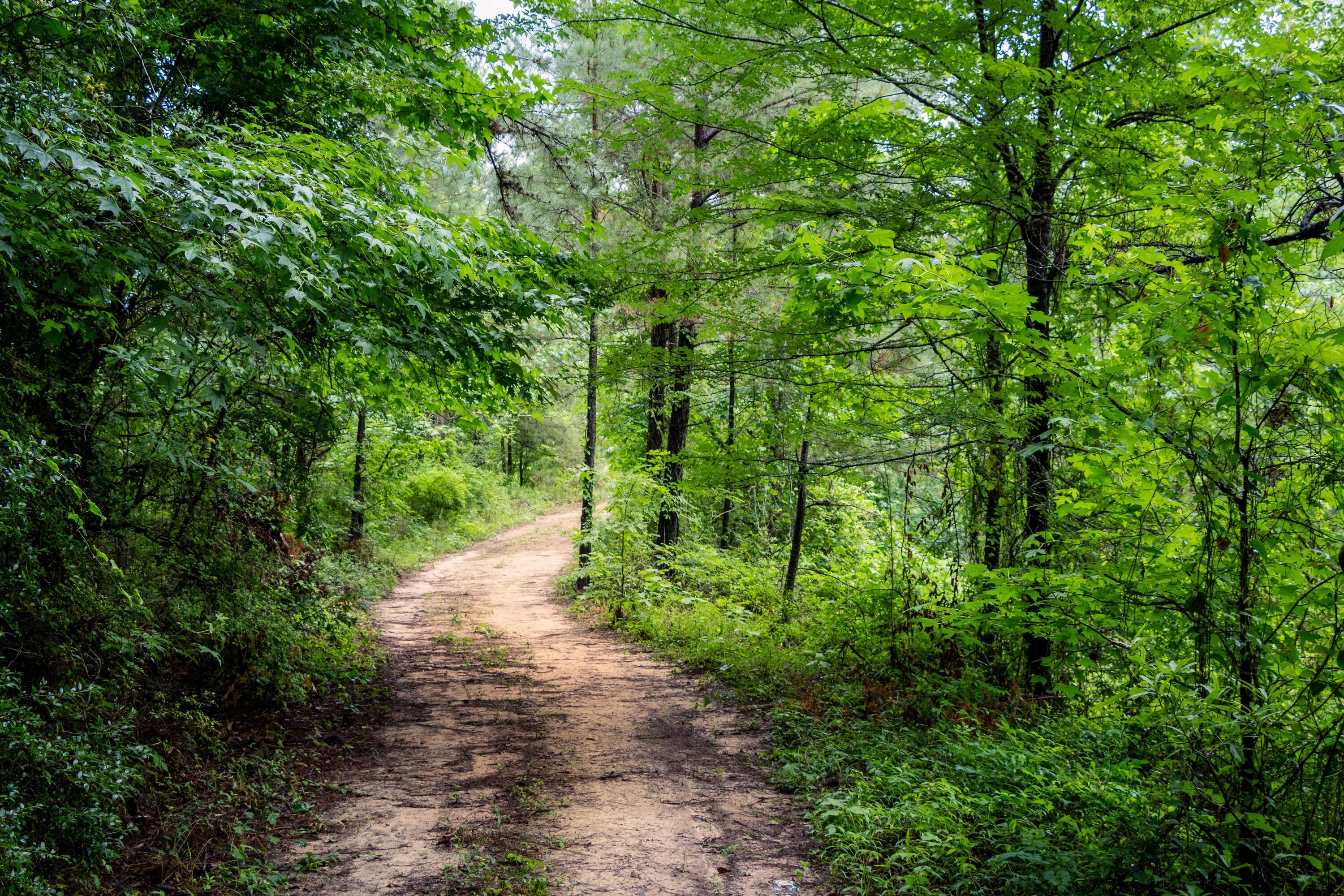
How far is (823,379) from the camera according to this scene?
6.12m

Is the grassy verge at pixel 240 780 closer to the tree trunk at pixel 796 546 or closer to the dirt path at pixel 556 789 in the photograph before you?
the dirt path at pixel 556 789

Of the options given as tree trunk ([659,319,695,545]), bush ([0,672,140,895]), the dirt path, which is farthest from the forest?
tree trunk ([659,319,695,545])

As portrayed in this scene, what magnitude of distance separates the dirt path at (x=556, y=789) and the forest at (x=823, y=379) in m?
0.37

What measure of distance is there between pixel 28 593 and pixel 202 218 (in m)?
2.23

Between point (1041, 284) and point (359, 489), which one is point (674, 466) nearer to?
point (359, 489)

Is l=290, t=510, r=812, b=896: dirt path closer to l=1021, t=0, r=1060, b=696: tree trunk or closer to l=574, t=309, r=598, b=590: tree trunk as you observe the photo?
l=1021, t=0, r=1060, b=696: tree trunk

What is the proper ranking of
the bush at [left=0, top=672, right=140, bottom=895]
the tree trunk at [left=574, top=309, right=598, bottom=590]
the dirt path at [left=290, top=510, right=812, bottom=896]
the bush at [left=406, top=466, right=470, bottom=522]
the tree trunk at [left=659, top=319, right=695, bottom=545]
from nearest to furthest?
the bush at [left=0, top=672, right=140, bottom=895] → the dirt path at [left=290, top=510, right=812, bottom=896] → the tree trunk at [left=659, top=319, right=695, bottom=545] → the tree trunk at [left=574, top=309, right=598, bottom=590] → the bush at [left=406, top=466, right=470, bottom=522]

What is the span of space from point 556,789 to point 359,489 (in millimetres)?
11655

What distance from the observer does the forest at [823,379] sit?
3.31 meters

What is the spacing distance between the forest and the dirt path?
374mm

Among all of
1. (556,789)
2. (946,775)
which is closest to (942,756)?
(946,775)

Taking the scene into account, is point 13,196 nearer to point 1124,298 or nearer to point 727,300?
point 727,300

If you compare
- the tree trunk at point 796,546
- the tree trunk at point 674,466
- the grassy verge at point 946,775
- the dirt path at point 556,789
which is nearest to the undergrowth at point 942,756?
the grassy verge at point 946,775

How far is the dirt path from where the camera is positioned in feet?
13.8
